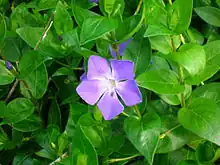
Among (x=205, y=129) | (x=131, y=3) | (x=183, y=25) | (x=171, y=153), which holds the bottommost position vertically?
(x=171, y=153)

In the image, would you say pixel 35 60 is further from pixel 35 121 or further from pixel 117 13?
pixel 117 13

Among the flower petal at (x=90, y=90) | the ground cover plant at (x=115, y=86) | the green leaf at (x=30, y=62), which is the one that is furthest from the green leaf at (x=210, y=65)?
the green leaf at (x=30, y=62)

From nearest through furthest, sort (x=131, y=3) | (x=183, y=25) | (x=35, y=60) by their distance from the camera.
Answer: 1. (x=183, y=25)
2. (x=35, y=60)
3. (x=131, y=3)

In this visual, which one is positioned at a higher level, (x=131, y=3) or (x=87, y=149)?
(x=131, y=3)

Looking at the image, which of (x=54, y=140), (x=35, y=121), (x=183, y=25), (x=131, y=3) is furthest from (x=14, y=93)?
(x=183, y=25)

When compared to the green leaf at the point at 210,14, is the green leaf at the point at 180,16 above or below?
above

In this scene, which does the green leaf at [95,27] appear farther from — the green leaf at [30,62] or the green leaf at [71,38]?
the green leaf at [30,62]

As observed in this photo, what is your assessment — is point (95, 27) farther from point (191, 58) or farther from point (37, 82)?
point (37, 82)
